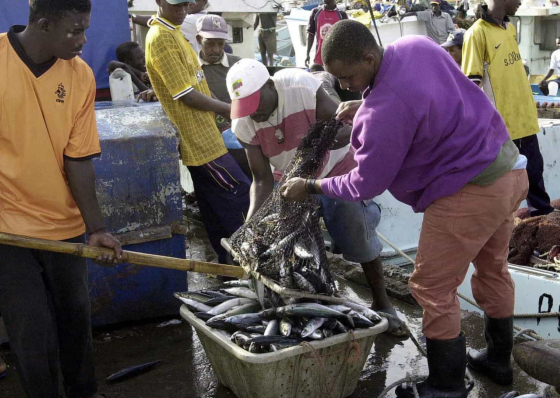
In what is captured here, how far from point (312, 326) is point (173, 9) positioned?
9.50ft

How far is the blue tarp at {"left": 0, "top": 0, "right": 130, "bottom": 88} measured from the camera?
7.58m

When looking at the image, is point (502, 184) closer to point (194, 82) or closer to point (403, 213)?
point (194, 82)

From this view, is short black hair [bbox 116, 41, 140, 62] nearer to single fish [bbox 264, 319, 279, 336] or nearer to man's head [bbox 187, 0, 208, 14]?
man's head [bbox 187, 0, 208, 14]

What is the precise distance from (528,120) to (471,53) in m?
0.90

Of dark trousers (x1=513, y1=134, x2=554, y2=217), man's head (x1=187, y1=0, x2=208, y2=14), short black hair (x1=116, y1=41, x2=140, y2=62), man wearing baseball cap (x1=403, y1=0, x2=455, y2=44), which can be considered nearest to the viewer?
dark trousers (x1=513, y1=134, x2=554, y2=217)

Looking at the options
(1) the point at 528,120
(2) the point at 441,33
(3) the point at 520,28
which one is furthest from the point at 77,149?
(3) the point at 520,28

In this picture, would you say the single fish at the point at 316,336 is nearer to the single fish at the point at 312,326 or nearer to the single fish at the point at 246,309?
the single fish at the point at 312,326

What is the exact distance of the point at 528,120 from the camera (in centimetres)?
659

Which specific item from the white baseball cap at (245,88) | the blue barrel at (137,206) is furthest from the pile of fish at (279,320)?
the white baseball cap at (245,88)

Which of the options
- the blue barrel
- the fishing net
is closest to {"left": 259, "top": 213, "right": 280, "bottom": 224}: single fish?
the fishing net

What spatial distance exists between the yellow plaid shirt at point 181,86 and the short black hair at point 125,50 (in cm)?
224

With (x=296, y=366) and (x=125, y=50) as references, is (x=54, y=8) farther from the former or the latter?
(x=125, y=50)

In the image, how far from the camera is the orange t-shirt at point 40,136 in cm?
331

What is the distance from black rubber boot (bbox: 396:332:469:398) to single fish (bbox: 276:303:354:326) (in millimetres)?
503
